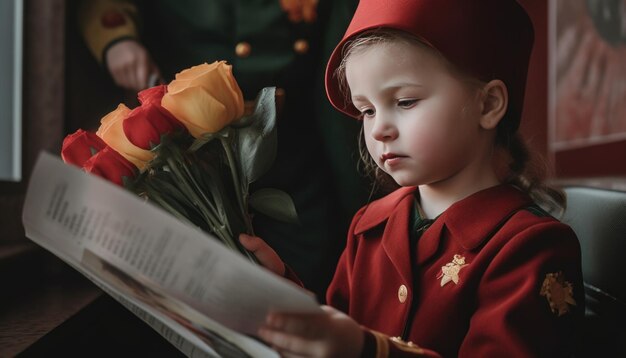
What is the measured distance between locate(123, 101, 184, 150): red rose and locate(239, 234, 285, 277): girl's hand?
145mm

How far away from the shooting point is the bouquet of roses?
2.10 ft

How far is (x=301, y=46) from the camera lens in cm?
135

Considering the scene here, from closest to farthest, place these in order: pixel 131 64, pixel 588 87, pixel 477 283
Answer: pixel 477 283 < pixel 131 64 < pixel 588 87

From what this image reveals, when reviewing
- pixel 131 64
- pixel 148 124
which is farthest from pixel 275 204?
pixel 131 64

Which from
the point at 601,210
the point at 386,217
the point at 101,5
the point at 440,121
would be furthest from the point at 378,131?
the point at 101,5

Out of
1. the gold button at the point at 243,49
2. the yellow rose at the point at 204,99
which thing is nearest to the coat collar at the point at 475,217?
the yellow rose at the point at 204,99

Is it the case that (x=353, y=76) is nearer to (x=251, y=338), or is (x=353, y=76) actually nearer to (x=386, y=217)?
(x=386, y=217)

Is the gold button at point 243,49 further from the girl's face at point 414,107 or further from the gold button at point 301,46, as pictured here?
the girl's face at point 414,107

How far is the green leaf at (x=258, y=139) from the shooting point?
0.68 m

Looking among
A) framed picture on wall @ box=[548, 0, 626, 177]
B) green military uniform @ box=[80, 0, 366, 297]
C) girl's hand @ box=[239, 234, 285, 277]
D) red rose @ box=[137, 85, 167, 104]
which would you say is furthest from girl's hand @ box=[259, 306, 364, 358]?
framed picture on wall @ box=[548, 0, 626, 177]

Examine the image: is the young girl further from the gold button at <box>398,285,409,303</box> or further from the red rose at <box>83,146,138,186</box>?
the red rose at <box>83,146,138,186</box>

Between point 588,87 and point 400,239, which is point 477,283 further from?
point 588,87

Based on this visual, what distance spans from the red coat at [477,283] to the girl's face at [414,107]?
8 cm

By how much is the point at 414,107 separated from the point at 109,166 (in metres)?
0.35
